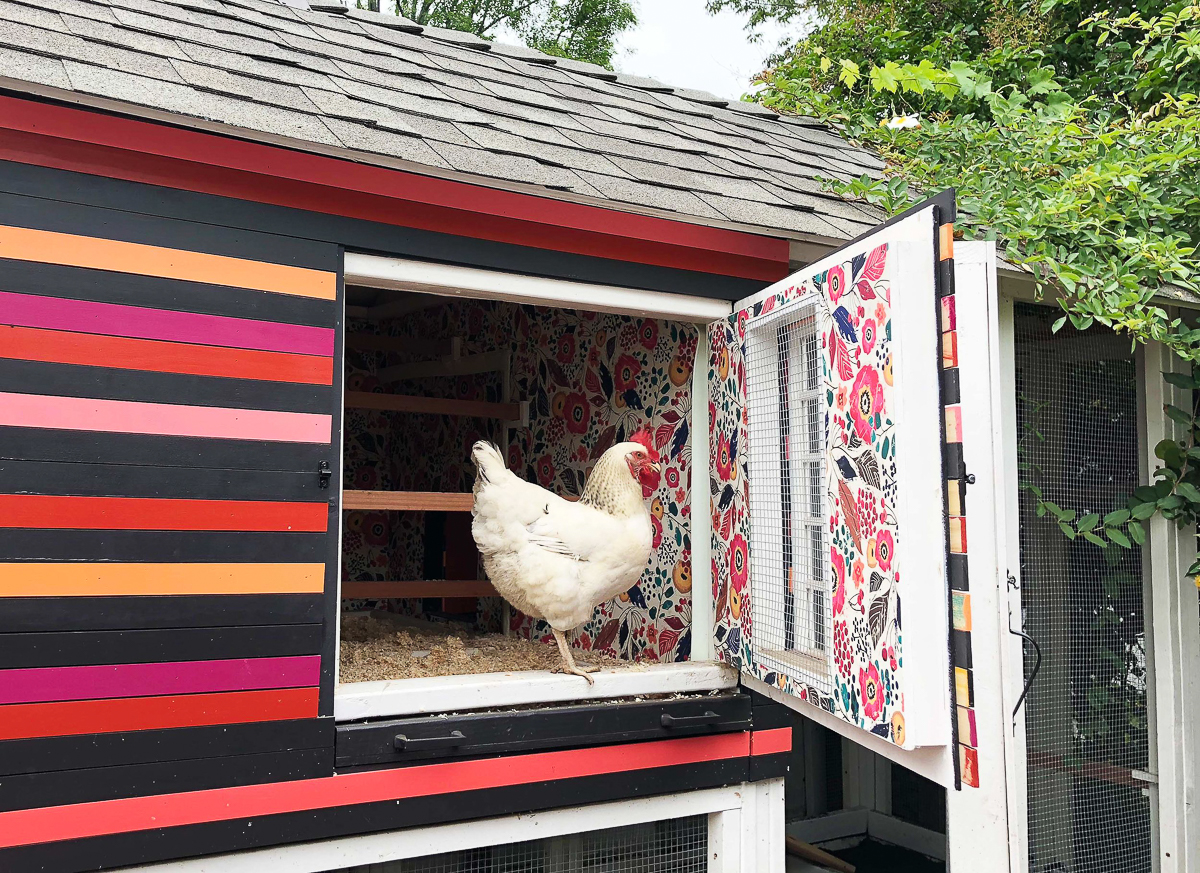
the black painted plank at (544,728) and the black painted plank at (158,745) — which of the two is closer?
the black painted plank at (158,745)

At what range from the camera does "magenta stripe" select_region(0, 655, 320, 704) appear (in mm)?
2096

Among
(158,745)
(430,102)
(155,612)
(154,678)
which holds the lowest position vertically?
(158,745)

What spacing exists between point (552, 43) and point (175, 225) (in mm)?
11583

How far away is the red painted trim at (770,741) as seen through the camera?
3.10m

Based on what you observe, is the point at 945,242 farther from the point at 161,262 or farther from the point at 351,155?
the point at 161,262

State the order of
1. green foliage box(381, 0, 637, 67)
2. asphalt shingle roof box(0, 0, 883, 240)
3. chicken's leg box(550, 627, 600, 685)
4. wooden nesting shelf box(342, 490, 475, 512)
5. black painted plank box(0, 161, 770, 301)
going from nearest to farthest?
black painted plank box(0, 161, 770, 301) < asphalt shingle roof box(0, 0, 883, 240) < wooden nesting shelf box(342, 490, 475, 512) < chicken's leg box(550, 627, 600, 685) < green foliage box(381, 0, 637, 67)

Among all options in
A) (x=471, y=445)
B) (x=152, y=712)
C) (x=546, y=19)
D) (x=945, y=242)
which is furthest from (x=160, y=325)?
(x=546, y=19)

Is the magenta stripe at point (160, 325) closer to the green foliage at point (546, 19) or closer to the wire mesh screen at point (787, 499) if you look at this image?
the wire mesh screen at point (787, 499)

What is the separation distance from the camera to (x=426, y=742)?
2.53 meters

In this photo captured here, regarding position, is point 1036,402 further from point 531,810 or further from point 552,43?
point 552,43

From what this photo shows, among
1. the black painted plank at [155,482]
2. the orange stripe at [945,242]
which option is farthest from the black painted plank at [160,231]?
the orange stripe at [945,242]

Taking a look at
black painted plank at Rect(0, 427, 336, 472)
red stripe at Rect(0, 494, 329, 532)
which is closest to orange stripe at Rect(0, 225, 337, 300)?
black painted plank at Rect(0, 427, 336, 472)

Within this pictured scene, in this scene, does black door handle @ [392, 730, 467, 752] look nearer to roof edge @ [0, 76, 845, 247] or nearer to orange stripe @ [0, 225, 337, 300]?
orange stripe @ [0, 225, 337, 300]

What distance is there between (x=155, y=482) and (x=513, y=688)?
1162 mm
